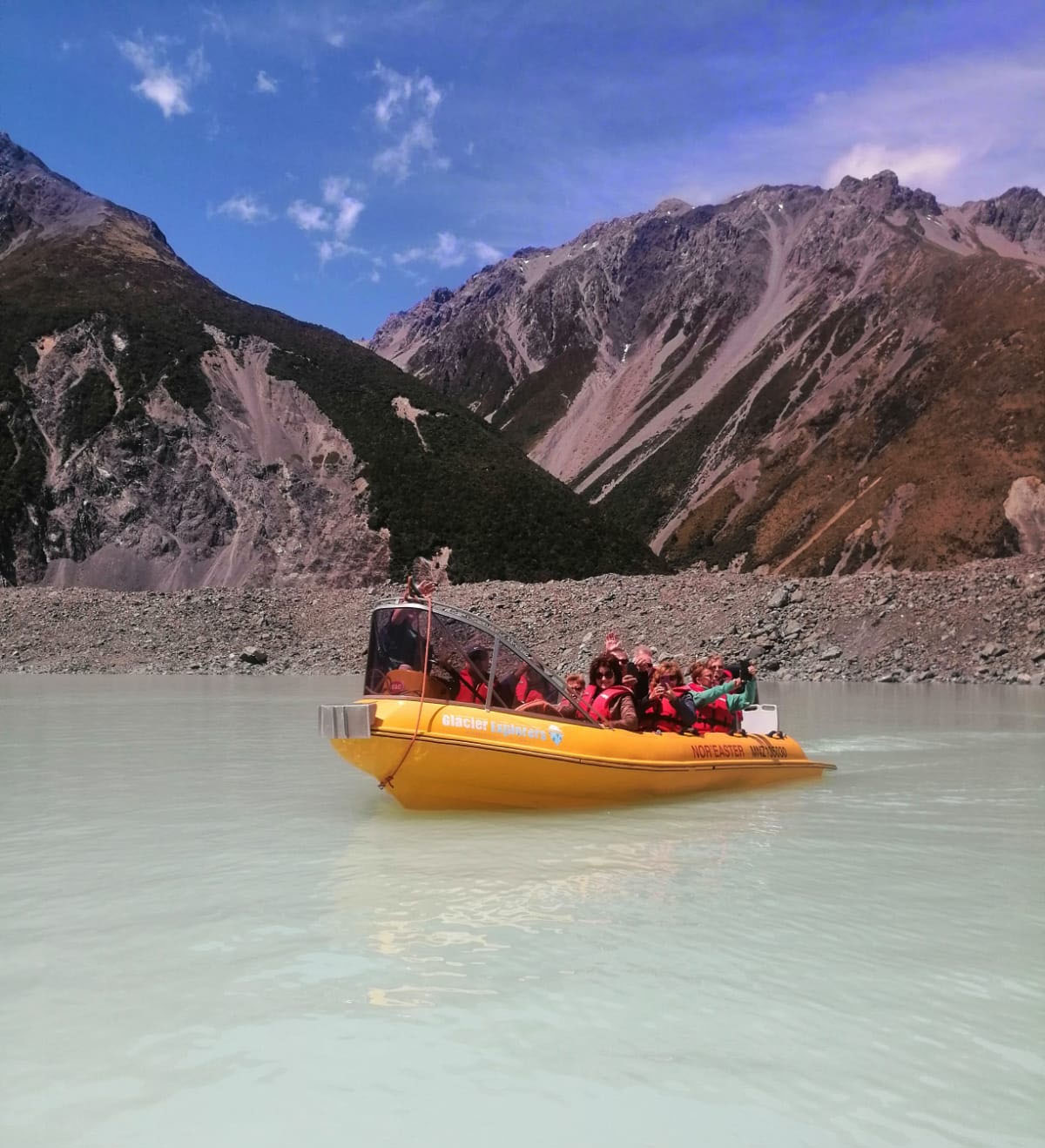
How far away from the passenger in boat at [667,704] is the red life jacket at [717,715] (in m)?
0.42

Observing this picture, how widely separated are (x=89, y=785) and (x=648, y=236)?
180 metres

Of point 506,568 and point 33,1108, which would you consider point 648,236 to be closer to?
point 506,568

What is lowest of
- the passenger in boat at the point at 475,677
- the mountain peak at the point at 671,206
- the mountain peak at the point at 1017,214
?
the passenger in boat at the point at 475,677

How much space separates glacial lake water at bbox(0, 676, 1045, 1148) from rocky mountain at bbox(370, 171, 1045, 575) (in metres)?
71.6

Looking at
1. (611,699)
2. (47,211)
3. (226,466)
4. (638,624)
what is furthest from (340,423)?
(611,699)

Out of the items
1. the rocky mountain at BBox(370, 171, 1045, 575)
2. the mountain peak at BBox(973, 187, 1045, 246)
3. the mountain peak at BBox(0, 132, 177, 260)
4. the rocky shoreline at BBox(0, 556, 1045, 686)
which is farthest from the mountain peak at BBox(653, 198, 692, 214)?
the rocky shoreline at BBox(0, 556, 1045, 686)

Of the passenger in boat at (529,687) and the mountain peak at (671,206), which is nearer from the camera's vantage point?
the passenger in boat at (529,687)

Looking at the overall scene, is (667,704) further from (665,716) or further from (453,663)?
(453,663)

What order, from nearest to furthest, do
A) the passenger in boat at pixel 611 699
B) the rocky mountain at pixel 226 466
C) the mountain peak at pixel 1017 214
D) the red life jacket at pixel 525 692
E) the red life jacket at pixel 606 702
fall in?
the red life jacket at pixel 525 692 → the passenger in boat at pixel 611 699 → the red life jacket at pixel 606 702 → the rocky mountain at pixel 226 466 → the mountain peak at pixel 1017 214

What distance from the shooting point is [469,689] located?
373 inches

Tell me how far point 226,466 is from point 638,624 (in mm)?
38712

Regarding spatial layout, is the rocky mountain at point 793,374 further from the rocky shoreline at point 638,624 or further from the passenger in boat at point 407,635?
the passenger in boat at point 407,635

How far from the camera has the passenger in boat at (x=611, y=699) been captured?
10.5 meters

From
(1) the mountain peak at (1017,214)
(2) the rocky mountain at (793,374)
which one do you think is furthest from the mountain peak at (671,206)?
(1) the mountain peak at (1017,214)
